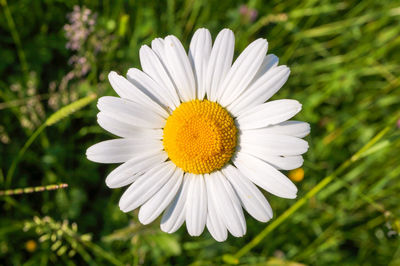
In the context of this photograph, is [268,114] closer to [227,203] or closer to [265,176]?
→ [265,176]

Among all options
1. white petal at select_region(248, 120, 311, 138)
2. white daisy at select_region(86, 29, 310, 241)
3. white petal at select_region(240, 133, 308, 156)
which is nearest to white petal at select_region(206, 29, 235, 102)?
white daisy at select_region(86, 29, 310, 241)

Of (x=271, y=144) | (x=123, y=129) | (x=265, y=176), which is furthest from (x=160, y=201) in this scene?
(x=271, y=144)

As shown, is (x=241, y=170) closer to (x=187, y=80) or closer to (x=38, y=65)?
(x=187, y=80)

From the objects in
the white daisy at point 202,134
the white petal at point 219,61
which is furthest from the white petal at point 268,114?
the white petal at point 219,61

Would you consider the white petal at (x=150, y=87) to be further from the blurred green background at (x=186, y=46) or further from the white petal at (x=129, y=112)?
the blurred green background at (x=186, y=46)

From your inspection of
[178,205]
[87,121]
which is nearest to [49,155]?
[87,121]
